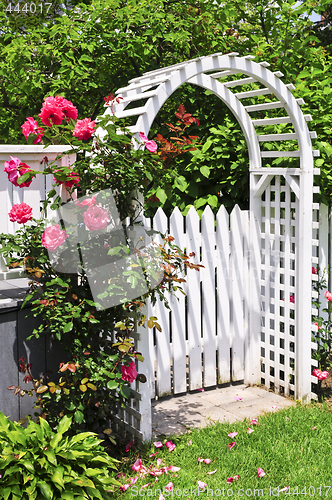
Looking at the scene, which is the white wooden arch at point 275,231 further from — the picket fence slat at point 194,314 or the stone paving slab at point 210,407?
the picket fence slat at point 194,314

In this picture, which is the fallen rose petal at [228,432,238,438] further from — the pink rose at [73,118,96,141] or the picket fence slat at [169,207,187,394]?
the pink rose at [73,118,96,141]

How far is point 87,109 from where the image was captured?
18.5ft

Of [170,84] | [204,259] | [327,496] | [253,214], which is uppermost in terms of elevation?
[170,84]

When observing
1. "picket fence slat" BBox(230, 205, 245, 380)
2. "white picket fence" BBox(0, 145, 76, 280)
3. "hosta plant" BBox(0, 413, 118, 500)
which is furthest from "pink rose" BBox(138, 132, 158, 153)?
"hosta plant" BBox(0, 413, 118, 500)

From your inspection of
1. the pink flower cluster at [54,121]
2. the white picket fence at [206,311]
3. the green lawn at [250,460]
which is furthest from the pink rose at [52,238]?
the green lawn at [250,460]

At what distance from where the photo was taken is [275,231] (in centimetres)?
402

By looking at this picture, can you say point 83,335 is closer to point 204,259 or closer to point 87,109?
point 204,259

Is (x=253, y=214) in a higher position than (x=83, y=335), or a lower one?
higher

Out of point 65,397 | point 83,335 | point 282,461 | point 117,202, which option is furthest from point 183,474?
point 117,202

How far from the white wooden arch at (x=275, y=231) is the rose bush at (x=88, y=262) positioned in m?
0.78

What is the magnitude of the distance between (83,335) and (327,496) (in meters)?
1.51

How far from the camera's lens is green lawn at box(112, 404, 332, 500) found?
2.60m

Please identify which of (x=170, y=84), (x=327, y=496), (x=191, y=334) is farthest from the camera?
(x=191, y=334)

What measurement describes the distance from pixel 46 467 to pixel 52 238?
1.07 meters
